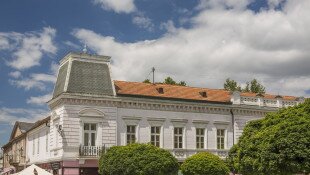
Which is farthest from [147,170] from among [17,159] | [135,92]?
[17,159]

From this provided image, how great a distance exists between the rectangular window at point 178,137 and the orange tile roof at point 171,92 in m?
2.41

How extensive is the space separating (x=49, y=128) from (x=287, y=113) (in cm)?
1934

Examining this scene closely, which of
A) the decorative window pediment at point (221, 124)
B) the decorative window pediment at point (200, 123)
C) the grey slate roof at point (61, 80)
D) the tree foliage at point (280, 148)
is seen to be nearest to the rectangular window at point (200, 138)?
the decorative window pediment at point (200, 123)

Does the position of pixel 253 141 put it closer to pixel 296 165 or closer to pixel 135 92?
pixel 296 165

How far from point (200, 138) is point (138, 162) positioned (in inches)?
394

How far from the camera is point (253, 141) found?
2788 centimetres

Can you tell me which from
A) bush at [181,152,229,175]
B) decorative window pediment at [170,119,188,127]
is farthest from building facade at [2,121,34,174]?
bush at [181,152,229,175]

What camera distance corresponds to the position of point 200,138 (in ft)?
132

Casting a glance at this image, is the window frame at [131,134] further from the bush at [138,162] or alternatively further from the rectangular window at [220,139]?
the rectangular window at [220,139]

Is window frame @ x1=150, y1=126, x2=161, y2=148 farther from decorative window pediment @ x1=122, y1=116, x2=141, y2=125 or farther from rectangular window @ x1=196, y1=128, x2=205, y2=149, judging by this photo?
rectangular window @ x1=196, y1=128, x2=205, y2=149

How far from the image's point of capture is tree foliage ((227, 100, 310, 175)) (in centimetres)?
2548

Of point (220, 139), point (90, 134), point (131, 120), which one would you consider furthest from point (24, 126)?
point (220, 139)

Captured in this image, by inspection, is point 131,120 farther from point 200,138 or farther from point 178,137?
point 200,138

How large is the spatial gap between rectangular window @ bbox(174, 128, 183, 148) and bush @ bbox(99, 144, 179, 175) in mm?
6687
